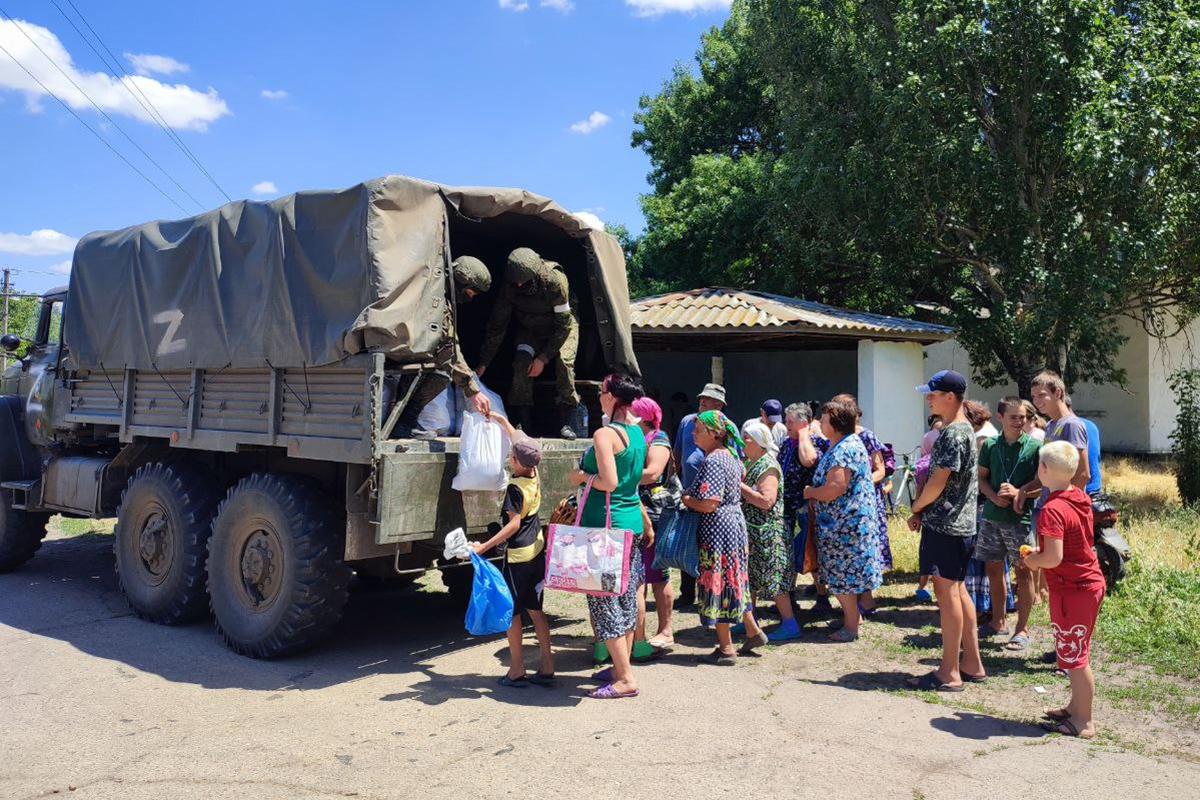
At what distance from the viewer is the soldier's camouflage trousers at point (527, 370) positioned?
6512 millimetres

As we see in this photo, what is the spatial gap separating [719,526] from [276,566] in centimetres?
277

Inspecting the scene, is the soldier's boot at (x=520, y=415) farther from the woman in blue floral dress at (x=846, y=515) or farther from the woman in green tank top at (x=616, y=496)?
the woman in blue floral dress at (x=846, y=515)

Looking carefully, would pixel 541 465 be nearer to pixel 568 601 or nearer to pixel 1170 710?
pixel 568 601

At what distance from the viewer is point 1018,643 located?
571 cm

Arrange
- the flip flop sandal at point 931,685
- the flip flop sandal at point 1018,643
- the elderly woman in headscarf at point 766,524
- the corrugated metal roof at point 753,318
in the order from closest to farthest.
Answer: the flip flop sandal at point 931,685 → the flip flop sandal at point 1018,643 → the elderly woman in headscarf at point 766,524 → the corrugated metal roof at point 753,318

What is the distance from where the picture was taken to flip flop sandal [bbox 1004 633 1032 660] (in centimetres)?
569

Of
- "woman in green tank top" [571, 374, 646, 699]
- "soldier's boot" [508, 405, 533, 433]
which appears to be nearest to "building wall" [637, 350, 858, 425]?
"soldier's boot" [508, 405, 533, 433]

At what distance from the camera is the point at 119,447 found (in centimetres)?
784

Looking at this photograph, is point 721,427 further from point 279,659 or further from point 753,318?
point 753,318

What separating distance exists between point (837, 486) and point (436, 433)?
8.40ft

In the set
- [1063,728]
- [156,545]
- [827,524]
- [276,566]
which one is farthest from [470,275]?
[1063,728]

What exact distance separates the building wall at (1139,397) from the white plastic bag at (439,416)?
45.7ft

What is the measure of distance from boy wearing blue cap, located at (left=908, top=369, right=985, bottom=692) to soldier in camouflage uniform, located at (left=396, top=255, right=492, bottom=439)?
2.70 metres

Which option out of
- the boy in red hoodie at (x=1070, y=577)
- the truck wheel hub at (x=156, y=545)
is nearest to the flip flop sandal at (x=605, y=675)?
the boy in red hoodie at (x=1070, y=577)
